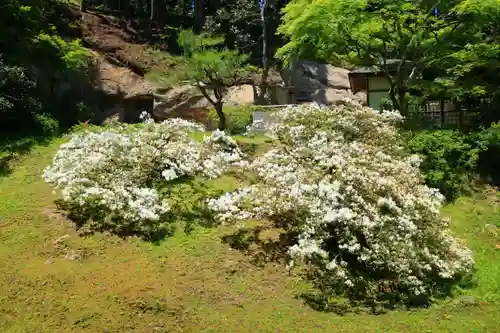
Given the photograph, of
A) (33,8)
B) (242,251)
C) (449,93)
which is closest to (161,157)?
(242,251)

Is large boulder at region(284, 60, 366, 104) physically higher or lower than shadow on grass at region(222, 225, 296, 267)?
higher

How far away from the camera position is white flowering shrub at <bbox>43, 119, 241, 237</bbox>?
34.7ft

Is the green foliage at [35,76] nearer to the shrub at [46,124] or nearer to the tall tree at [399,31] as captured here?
the shrub at [46,124]

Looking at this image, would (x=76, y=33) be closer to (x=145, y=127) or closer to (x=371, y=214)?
(x=145, y=127)

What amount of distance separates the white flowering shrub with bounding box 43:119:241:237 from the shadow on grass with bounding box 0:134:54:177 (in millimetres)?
2560

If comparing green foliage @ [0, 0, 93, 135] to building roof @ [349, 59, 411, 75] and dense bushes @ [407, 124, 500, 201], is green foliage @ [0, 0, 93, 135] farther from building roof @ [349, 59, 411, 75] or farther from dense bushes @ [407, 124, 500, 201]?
building roof @ [349, 59, 411, 75]

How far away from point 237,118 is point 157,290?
42.6ft

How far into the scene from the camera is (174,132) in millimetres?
12875

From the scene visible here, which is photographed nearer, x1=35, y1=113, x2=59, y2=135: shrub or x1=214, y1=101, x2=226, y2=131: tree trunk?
x1=35, y1=113, x2=59, y2=135: shrub

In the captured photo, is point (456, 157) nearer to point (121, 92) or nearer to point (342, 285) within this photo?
point (342, 285)

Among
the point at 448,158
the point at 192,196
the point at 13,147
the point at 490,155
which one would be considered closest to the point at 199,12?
the point at 13,147

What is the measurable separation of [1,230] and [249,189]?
5.20 m

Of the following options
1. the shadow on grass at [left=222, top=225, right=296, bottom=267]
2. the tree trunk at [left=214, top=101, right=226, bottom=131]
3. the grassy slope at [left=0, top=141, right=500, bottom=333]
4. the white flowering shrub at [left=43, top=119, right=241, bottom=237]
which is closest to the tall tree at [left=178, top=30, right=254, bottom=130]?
the tree trunk at [left=214, top=101, right=226, bottom=131]

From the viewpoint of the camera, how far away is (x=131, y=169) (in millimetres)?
11703
